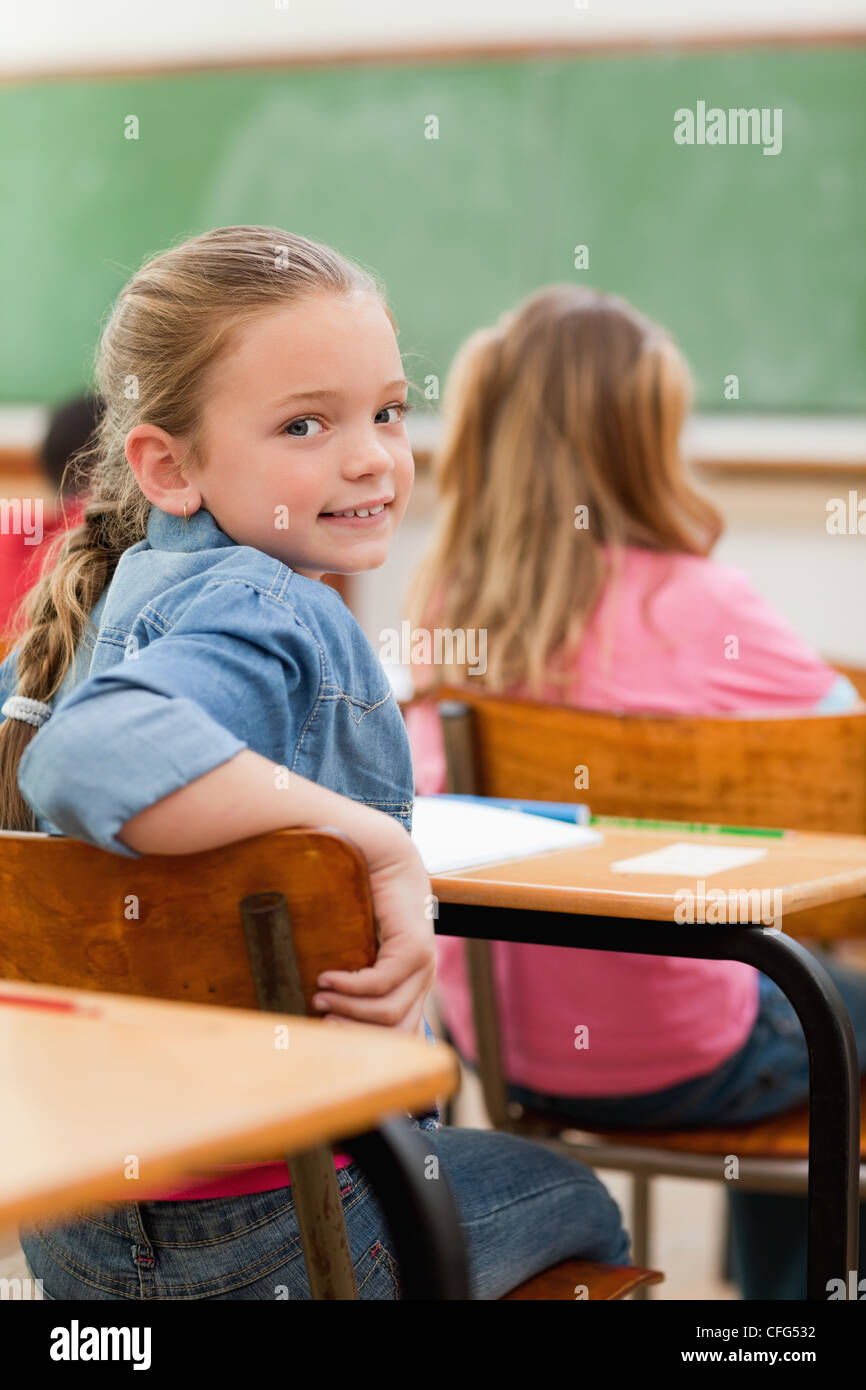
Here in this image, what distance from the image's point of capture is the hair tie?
3.76 feet

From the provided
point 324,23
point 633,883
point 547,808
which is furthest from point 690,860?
point 324,23

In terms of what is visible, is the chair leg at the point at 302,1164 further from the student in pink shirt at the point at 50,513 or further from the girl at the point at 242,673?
the student in pink shirt at the point at 50,513

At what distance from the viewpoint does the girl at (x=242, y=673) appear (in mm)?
869

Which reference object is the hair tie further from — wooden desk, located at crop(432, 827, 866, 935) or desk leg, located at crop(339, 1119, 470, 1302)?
desk leg, located at crop(339, 1119, 470, 1302)

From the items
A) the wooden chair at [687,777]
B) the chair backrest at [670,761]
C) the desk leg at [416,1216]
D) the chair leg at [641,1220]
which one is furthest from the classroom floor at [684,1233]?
the desk leg at [416,1216]

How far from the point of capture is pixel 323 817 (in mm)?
914

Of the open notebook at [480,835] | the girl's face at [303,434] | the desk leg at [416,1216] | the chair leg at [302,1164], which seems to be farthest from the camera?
the open notebook at [480,835]

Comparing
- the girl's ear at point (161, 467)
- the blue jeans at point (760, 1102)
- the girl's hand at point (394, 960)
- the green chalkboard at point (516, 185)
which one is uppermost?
the green chalkboard at point (516, 185)

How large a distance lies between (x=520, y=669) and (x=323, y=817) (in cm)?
103

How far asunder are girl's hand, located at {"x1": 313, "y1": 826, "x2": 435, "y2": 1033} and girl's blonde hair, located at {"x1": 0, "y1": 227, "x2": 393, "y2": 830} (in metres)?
0.30

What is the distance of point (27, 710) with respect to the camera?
1.15m

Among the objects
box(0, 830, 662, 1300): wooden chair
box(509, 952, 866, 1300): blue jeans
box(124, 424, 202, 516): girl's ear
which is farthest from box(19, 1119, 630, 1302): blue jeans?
box(509, 952, 866, 1300): blue jeans

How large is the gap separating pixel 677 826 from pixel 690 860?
198mm

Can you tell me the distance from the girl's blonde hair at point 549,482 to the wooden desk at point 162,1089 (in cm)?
127
